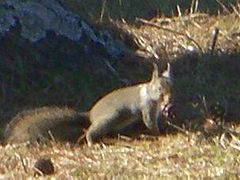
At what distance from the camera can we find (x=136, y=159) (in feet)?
22.1

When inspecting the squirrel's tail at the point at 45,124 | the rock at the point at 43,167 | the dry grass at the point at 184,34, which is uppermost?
the dry grass at the point at 184,34

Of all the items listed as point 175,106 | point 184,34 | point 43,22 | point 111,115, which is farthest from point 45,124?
point 184,34

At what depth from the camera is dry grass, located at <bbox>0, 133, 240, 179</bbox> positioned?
20.9ft

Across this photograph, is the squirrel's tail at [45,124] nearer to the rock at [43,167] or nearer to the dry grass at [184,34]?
the rock at [43,167]

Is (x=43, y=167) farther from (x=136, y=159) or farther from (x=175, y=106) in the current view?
(x=175, y=106)

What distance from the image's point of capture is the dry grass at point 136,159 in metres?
6.37

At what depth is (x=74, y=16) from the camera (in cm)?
898

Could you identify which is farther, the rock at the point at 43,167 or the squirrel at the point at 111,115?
the squirrel at the point at 111,115

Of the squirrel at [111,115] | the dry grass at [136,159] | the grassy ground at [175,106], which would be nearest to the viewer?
the dry grass at [136,159]

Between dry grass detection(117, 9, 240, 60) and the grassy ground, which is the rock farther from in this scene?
dry grass detection(117, 9, 240, 60)

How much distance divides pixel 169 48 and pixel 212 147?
7.59ft

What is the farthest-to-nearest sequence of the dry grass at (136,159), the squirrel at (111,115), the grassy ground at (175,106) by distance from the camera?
the squirrel at (111,115) < the grassy ground at (175,106) < the dry grass at (136,159)

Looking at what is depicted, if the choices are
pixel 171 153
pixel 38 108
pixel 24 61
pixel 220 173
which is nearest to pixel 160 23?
pixel 24 61

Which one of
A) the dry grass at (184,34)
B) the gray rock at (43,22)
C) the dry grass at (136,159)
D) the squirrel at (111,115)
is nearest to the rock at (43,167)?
the dry grass at (136,159)
